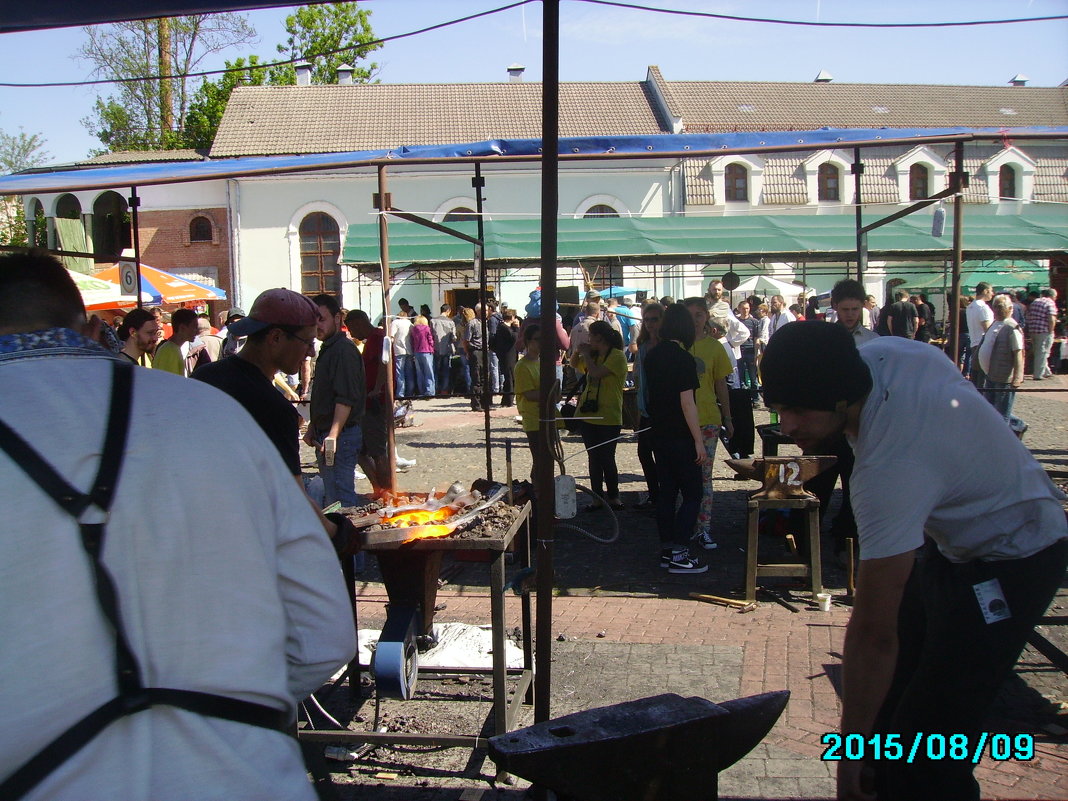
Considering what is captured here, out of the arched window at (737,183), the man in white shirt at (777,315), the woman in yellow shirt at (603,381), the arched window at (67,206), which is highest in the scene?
the arched window at (737,183)

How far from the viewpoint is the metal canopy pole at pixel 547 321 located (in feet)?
10.5

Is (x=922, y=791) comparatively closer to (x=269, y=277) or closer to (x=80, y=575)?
(x=80, y=575)

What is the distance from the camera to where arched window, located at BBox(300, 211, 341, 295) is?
29.9m

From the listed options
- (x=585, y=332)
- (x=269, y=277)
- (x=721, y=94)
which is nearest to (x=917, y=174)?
(x=721, y=94)

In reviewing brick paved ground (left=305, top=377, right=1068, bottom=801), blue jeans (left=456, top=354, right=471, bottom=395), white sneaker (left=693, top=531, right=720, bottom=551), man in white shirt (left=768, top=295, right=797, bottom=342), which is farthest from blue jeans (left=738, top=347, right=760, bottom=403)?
white sneaker (left=693, top=531, right=720, bottom=551)

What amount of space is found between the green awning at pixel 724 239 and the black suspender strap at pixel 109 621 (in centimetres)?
1028

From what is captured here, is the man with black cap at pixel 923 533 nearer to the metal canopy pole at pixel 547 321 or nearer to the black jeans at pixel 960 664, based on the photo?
the black jeans at pixel 960 664

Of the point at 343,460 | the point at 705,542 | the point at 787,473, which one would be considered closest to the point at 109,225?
the point at 343,460

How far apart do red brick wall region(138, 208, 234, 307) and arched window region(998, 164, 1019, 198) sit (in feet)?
90.4

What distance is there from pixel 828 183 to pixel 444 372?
19877mm

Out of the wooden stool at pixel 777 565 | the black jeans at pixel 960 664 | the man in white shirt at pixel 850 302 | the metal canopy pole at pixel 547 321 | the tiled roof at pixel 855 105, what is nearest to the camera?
the black jeans at pixel 960 664

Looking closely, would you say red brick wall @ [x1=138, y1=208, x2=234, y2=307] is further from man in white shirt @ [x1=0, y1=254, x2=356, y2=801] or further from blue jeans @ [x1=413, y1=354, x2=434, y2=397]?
man in white shirt @ [x1=0, y1=254, x2=356, y2=801]

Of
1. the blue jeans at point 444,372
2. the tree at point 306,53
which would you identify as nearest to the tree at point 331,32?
the tree at point 306,53

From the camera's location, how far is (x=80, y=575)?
1320mm
